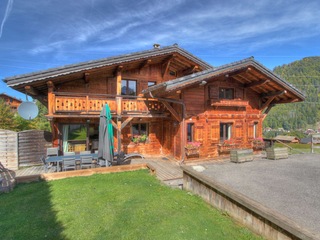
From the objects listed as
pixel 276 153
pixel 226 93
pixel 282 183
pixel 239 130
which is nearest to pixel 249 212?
pixel 282 183

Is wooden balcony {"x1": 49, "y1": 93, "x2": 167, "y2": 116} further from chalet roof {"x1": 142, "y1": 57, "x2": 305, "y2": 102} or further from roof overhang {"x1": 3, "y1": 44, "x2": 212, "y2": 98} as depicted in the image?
roof overhang {"x1": 3, "y1": 44, "x2": 212, "y2": 98}

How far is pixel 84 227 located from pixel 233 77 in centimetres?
1239

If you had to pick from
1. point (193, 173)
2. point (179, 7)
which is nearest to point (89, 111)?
point (193, 173)

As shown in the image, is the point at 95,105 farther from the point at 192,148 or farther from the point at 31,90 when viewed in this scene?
the point at 192,148

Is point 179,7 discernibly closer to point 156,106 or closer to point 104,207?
point 156,106

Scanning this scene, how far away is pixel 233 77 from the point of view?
13164 millimetres

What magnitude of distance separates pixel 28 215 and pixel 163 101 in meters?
7.99

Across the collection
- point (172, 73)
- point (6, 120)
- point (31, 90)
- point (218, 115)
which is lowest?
point (6, 120)

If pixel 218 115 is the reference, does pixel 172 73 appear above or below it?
above

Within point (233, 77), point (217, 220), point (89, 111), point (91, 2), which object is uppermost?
→ point (91, 2)

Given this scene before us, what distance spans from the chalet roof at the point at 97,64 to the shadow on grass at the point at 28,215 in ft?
16.3

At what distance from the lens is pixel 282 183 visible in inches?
286

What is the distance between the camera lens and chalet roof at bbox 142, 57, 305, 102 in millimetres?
10078

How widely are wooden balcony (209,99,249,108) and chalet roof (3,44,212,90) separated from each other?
328cm
